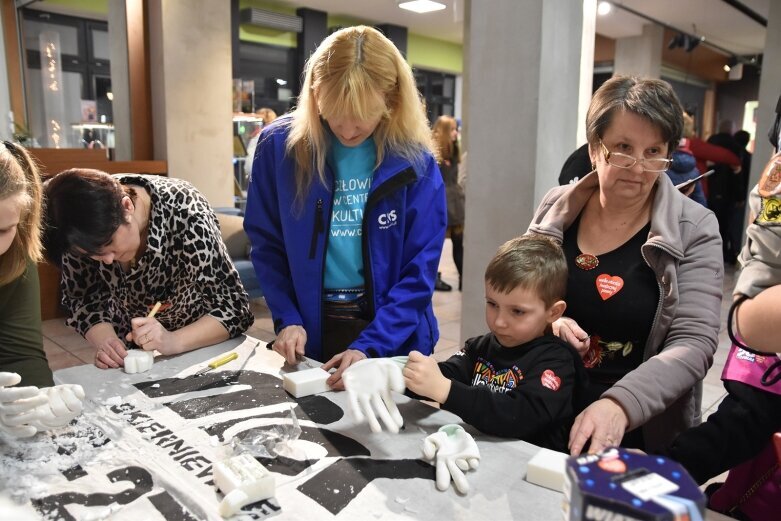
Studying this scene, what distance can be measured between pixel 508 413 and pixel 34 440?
91 cm

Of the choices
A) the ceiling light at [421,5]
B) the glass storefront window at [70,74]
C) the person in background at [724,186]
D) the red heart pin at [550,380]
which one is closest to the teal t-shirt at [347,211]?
the red heart pin at [550,380]

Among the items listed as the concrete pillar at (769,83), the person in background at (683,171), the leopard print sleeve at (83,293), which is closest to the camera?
the leopard print sleeve at (83,293)

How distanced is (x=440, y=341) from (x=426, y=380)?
2994mm

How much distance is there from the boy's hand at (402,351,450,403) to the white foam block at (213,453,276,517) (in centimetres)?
32

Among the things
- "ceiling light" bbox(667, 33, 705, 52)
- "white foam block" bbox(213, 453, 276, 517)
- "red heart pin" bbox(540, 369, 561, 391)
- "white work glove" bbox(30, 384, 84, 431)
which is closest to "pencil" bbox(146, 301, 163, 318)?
"white work glove" bbox(30, 384, 84, 431)

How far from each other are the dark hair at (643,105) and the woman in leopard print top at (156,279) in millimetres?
1092

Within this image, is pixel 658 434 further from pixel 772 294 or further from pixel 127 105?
pixel 127 105

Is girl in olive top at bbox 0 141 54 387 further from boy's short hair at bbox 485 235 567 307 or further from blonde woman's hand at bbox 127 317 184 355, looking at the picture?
boy's short hair at bbox 485 235 567 307

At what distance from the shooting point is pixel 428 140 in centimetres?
167

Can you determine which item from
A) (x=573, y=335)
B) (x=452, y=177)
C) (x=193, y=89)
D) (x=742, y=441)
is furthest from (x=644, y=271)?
(x=193, y=89)

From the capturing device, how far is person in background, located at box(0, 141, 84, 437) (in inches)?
44.9

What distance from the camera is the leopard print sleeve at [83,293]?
5.52ft

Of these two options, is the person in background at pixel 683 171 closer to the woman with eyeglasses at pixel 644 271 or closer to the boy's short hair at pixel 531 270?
the woman with eyeglasses at pixel 644 271

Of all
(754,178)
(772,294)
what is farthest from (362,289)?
(754,178)
